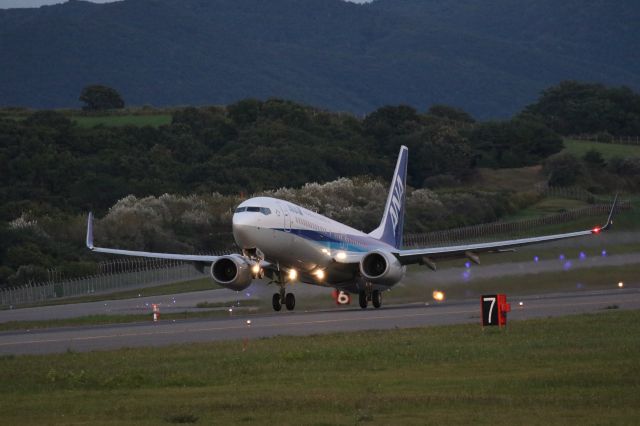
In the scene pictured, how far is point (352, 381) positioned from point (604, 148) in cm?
14209

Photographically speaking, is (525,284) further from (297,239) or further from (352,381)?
(352,381)

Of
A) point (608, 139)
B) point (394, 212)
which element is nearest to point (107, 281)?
point (394, 212)

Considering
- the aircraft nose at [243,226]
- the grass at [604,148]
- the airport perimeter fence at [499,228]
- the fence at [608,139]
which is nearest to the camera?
the aircraft nose at [243,226]

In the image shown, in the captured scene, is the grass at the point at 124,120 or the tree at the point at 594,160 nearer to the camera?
the tree at the point at 594,160

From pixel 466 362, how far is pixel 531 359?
3.91 feet

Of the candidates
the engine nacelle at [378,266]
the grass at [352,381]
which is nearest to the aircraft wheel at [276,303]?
the engine nacelle at [378,266]

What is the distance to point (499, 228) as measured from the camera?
95688 mm

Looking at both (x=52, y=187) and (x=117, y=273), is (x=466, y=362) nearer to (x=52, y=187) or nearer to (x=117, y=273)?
(x=117, y=273)

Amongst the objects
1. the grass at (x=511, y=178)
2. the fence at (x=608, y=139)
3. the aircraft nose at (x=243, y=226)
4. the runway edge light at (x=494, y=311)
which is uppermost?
the fence at (x=608, y=139)

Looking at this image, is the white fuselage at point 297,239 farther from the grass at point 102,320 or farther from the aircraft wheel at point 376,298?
the grass at point 102,320

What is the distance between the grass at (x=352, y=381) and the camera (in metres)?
19.2

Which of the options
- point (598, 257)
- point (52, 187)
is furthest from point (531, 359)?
point (52, 187)

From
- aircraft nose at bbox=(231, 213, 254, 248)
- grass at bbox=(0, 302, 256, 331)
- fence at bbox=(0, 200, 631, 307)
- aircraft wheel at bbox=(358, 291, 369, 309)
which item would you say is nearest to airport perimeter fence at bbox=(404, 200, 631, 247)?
fence at bbox=(0, 200, 631, 307)

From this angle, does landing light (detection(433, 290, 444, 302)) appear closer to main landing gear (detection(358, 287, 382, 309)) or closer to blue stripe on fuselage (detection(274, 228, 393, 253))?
blue stripe on fuselage (detection(274, 228, 393, 253))
